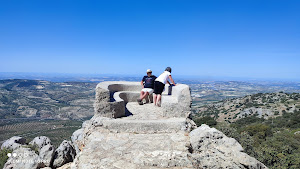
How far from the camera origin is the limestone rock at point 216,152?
382cm

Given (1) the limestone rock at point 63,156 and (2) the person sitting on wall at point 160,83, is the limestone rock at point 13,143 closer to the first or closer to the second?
(1) the limestone rock at point 63,156

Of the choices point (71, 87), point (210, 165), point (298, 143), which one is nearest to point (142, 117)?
point (210, 165)

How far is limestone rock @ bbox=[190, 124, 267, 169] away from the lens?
3.82 metres

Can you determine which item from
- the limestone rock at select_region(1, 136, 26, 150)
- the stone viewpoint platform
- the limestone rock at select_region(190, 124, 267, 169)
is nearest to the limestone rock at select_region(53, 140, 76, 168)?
the stone viewpoint platform

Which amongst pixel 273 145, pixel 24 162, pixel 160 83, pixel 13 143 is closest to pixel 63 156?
pixel 24 162

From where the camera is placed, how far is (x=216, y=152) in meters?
4.28

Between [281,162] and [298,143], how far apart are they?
311 inches

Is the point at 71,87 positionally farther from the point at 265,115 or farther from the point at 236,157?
the point at 236,157

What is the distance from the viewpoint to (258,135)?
25.2m

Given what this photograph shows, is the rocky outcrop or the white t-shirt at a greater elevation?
the white t-shirt

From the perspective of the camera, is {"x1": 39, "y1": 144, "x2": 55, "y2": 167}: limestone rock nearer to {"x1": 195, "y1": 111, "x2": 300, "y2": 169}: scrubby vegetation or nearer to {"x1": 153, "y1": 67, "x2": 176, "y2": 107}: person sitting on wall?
{"x1": 153, "y1": 67, "x2": 176, "y2": 107}: person sitting on wall

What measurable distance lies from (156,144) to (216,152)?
4.66 ft

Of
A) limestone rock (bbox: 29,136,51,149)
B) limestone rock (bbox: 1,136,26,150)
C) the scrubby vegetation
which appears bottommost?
the scrubby vegetation

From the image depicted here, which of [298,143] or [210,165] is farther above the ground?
[210,165]
